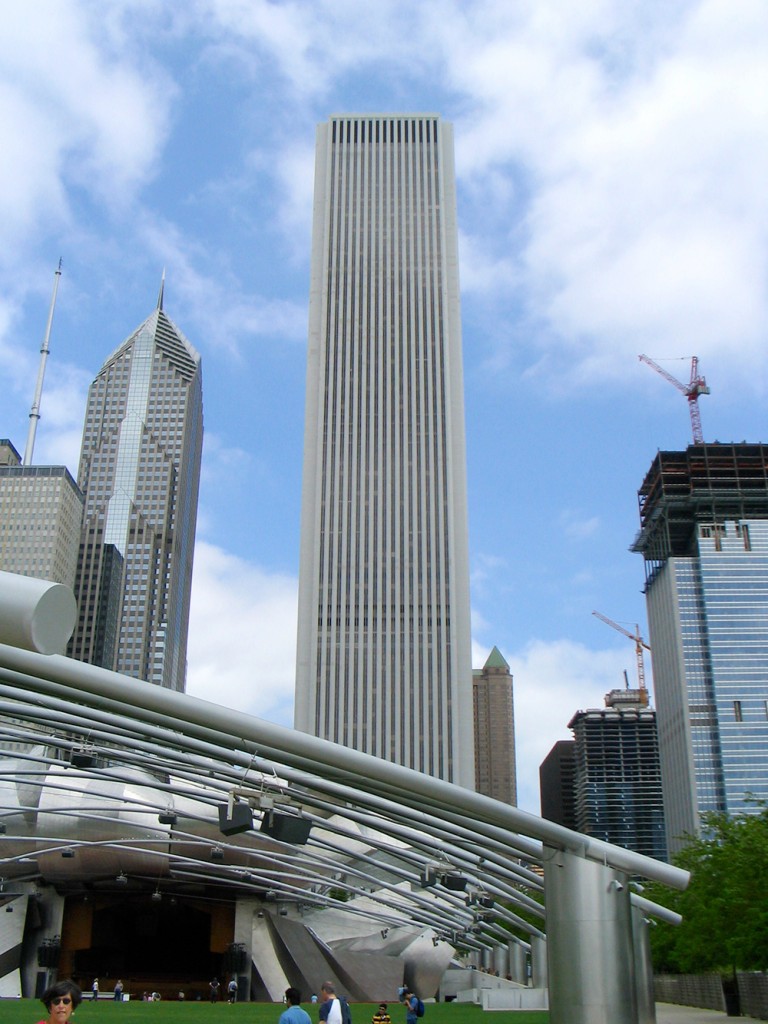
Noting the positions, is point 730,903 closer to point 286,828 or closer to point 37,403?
point 286,828

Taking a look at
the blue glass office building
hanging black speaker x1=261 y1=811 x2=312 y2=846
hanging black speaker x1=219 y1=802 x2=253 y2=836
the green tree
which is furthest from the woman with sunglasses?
the blue glass office building

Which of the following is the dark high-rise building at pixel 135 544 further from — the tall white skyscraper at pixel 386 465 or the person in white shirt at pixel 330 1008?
the person in white shirt at pixel 330 1008

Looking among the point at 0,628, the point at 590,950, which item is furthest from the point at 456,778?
the point at 0,628

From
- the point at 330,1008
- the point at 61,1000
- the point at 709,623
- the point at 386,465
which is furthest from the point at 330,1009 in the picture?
the point at 709,623

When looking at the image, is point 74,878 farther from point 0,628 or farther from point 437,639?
point 437,639

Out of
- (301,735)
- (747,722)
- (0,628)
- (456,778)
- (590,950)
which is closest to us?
(0,628)

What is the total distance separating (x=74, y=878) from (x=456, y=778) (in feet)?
207

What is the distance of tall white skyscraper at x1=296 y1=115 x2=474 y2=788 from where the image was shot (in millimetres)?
111500

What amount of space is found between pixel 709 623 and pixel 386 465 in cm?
6816

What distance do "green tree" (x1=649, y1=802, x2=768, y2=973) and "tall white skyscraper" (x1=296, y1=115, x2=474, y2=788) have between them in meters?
66.1

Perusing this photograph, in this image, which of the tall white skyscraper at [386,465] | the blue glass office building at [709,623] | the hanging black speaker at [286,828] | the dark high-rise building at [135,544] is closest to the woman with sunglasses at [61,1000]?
the hanging black speaker at [286,828]

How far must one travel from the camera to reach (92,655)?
16862cm

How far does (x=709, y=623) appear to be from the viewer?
15788 cm

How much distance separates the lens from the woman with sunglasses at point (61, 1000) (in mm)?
5699
